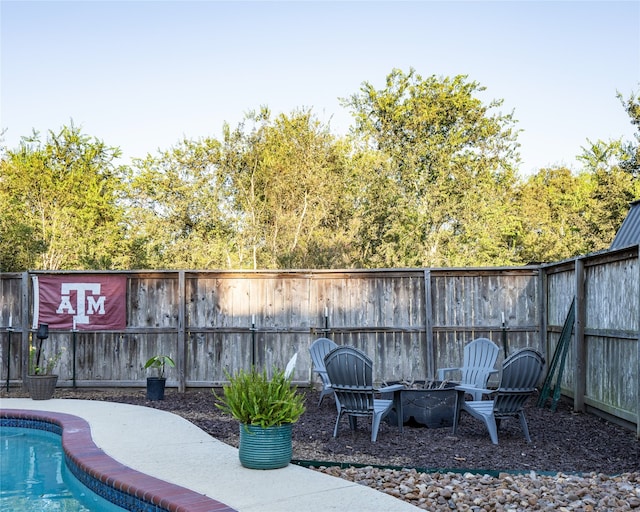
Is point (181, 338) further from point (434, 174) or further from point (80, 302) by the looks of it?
point (434, 174)

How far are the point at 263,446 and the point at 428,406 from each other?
2.44 meters

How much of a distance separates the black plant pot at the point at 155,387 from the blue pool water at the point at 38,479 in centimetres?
172

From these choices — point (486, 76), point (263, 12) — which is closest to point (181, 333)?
point (263, 12)

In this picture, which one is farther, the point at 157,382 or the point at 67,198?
the point at 67,198

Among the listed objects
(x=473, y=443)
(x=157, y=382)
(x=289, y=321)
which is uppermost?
(x=289, y=321)

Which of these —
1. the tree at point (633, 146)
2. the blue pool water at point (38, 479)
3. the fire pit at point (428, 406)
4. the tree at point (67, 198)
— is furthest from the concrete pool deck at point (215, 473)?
the tree at point (633, 146)

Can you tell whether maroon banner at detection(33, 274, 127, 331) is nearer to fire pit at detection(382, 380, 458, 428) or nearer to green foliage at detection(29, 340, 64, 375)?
green foliage at detection(29, 340, 64, 375)

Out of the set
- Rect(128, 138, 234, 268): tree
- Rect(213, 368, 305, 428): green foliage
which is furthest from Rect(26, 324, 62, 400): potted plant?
Rect(128, 138, 234, 268): tree

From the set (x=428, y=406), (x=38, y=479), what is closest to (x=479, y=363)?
(x=428, y=406)

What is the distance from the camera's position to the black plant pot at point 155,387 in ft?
29.4

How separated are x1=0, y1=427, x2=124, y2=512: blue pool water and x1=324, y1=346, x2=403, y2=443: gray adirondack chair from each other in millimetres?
2283

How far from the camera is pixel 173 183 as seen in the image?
21438mm

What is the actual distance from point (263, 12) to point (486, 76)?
1082cm

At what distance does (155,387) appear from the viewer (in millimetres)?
8977
